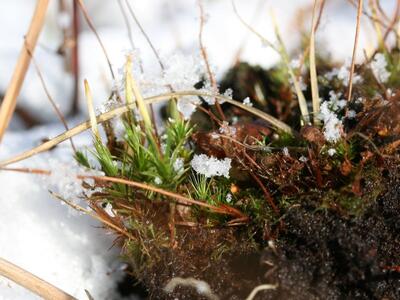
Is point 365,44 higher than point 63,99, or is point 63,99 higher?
point 365,44

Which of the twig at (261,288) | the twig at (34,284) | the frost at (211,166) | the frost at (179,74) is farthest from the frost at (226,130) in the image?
the twig at (34,284)

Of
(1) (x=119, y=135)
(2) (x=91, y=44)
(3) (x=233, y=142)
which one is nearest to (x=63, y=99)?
(2) (x=91, y=44)

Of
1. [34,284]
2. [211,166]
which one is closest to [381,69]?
[211,166]

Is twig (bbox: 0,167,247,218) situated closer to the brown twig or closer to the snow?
the snow

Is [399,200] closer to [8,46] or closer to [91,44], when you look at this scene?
[91,44]

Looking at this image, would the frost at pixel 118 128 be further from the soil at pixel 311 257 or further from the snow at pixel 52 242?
the soil at pixel 311 257

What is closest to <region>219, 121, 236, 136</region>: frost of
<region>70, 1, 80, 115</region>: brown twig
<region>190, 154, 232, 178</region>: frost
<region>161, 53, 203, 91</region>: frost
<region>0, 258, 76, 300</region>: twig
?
<region>190, 154, 232, 178</region>: frost

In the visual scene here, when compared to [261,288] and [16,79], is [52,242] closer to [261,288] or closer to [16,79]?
[16,79]
